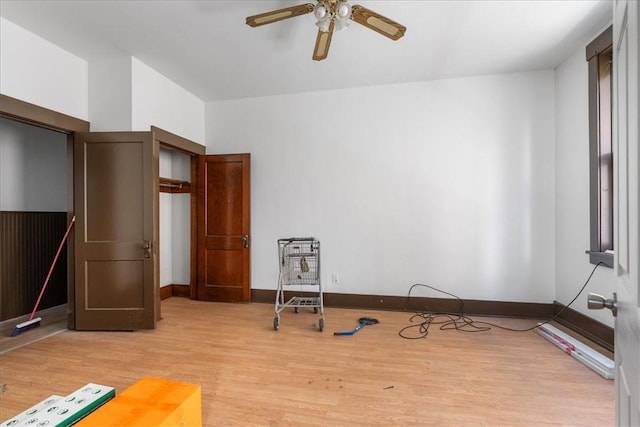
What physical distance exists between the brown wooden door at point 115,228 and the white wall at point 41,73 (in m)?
0.40

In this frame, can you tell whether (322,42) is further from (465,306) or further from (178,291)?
(178,291)

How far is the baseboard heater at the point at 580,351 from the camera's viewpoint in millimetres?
2385

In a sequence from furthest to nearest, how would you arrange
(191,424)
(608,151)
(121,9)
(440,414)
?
(608,151) < (121,9) < (440,414) < (191,424)

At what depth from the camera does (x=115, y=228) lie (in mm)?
3443

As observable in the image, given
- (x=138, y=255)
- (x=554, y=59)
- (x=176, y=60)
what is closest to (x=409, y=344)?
(x=138, y=255)

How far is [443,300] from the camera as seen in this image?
3977 millimetres

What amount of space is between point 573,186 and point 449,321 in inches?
80.2

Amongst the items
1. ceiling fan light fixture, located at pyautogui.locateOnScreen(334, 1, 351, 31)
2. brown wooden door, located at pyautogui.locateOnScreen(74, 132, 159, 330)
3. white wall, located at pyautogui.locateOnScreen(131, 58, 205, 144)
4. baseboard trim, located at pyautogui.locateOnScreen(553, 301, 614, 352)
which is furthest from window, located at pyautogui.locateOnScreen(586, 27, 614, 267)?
white wall, located at pyautogui.locateOnScreen(131, 58, 205, 144)

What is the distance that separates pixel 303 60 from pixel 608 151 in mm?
3217

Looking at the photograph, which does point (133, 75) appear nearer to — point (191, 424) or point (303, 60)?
point (303, 60)

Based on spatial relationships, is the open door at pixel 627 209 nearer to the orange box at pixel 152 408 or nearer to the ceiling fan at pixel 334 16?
the ceiling fan at pixel 334 16

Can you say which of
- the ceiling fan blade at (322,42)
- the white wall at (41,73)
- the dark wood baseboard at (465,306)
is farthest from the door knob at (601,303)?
the white wall at (41,73)

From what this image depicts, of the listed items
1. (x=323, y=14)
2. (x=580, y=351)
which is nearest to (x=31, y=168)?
(x=323, y=14)

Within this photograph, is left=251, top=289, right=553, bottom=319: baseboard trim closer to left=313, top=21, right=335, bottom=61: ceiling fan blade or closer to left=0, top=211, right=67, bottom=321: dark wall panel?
left=0, top=211, right=67, bottom=321: dark wall panel
